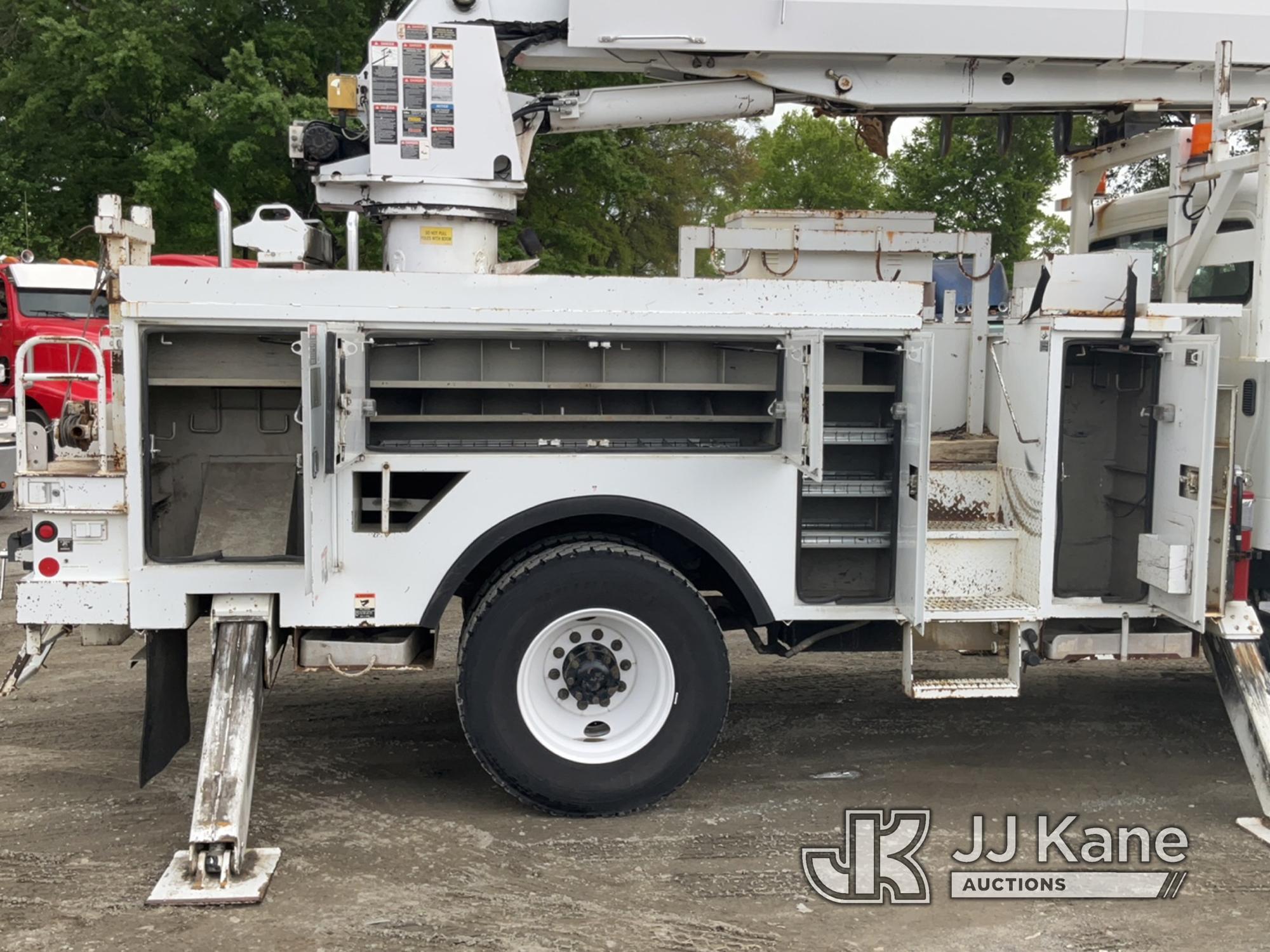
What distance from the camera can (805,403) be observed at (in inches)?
193

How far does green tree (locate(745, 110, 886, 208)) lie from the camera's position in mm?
27344

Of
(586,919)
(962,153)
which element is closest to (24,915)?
(586,919)

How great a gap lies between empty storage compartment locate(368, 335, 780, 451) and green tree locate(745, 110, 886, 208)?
21.2 meters

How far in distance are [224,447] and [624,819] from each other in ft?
7.30

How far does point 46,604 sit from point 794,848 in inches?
116

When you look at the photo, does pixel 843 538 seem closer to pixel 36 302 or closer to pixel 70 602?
pixel 70 602

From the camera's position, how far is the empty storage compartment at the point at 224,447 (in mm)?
5121

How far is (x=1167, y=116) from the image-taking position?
20.7 ft

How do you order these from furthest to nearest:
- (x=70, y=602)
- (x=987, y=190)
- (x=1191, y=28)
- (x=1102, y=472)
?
1. (x=987, y=190)
2. (x=1102, y=472)
3. (x=1191, y=28)
4. (x=70, y=602)

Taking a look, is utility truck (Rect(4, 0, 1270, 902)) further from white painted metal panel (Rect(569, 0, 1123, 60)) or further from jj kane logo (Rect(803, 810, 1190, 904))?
jj kane logo (Rect(803, 810, 1190, 904))

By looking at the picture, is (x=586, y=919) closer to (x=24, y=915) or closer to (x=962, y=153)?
(x=24, y=915)

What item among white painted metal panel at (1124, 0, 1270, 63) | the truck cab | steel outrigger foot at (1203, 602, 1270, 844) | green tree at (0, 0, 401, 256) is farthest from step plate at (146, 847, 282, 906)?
green tree at (0, 0, 401, 256)

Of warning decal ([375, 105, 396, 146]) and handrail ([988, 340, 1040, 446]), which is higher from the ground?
warning decal ([375, 105, 396, 146])

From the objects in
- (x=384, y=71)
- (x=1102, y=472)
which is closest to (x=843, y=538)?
(x=1102, y=472)
